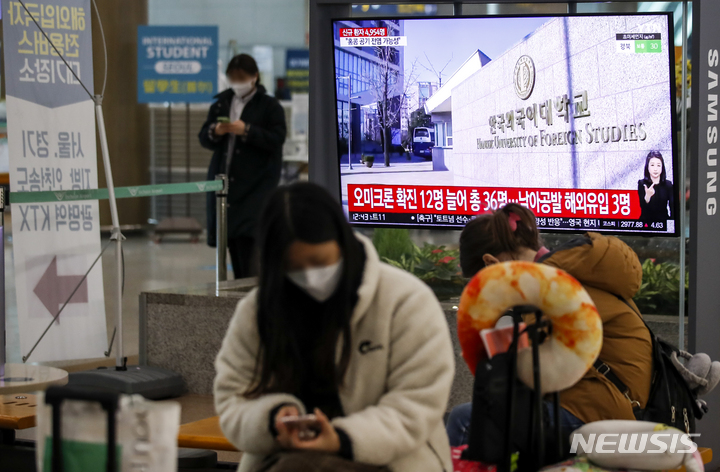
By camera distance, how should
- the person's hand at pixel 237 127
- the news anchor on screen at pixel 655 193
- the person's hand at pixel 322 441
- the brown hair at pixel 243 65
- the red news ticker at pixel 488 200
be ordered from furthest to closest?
the brown hair at pixel 243 65 < the person's hand at pixel 237 127 < the red news ticker at pixel 488 200 < the news anchor on screen at pixel 655 193 < the person's hand at pixel 322 441

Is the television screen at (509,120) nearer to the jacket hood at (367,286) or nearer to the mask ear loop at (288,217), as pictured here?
the jacket hood at (367,286)

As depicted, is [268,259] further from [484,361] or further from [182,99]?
[182,99]

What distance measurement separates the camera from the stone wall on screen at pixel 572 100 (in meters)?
3.57

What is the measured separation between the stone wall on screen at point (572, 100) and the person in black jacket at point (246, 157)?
162 cm

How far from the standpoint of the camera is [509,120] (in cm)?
386

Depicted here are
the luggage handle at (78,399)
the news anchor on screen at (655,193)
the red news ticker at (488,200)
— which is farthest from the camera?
the red news ticker at (488,200)

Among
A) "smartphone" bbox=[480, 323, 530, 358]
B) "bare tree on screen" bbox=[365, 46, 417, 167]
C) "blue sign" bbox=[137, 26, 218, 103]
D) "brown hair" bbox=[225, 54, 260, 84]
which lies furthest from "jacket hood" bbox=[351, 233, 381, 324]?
"blue sign" bbox=[137, 26, 218, 103]

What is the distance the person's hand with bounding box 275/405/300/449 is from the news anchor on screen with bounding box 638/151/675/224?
225 centimetres

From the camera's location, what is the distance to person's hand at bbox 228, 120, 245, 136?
5094mm

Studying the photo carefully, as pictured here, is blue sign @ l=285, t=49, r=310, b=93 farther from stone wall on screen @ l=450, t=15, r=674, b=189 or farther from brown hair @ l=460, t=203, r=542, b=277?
brown hair @ l=460, t=203, r=542, b=277

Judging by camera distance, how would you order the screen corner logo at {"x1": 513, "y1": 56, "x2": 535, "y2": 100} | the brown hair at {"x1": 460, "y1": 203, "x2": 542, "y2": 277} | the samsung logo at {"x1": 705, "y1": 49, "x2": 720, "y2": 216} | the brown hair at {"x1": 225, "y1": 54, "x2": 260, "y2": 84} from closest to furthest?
the brown hair at {"x1": 460, "y1": 203, "x2": 542, "y2": 277}
the samsung logo at {"x1": 705, "y1": 49, "x2": 720, "y2": 216}
the screen corner logo at {"x1": 513, "y1": 56, "x2": 535, "y2": 100}
the brown hair at {"x1": 225, "y1": 54, "x2": 260, "y2": 84}

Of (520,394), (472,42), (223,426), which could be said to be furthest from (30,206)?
(520,394)

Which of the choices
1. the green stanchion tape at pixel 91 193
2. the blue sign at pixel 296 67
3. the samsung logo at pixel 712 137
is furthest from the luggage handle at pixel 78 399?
the blue sign at pixel 296 67

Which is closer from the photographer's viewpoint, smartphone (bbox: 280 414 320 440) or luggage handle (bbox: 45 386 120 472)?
luggage handle (bbox: 45 386 120 472)
